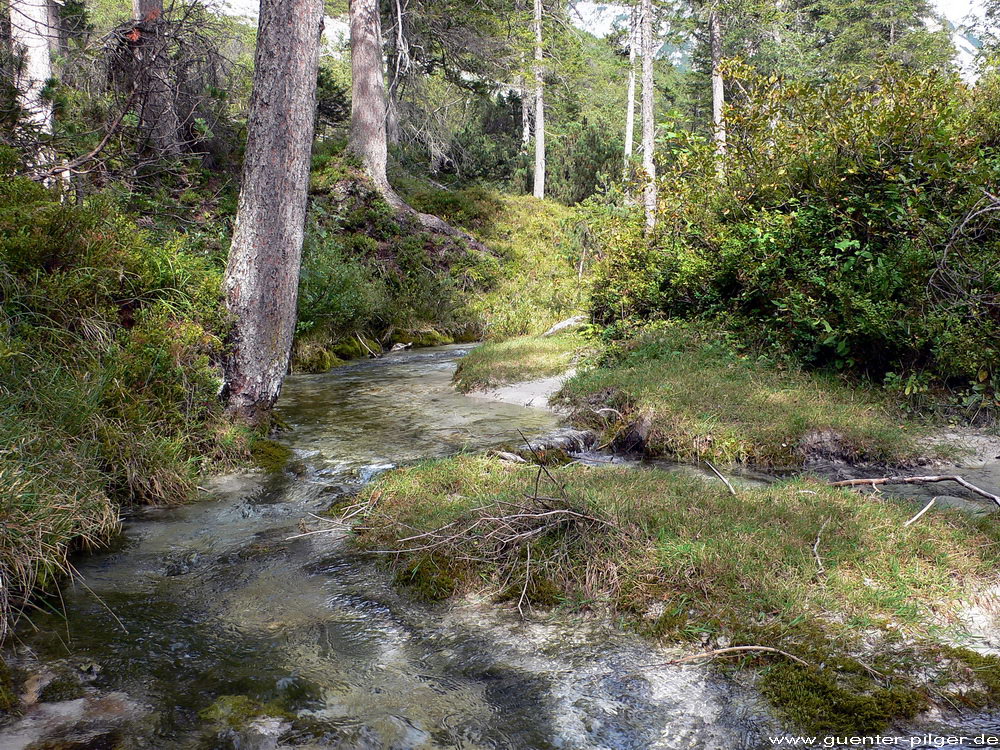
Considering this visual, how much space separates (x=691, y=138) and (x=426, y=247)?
974 centimetres

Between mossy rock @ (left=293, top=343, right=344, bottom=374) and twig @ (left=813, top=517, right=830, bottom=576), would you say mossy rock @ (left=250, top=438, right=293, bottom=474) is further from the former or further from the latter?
mossy rock @ (left=293, top=343, right=344, bottom=374)

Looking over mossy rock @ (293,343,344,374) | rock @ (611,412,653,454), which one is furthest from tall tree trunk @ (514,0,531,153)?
rock @ (611,412,653,454)

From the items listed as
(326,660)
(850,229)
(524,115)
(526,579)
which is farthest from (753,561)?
(524,115)

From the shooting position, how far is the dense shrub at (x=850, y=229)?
7.13 metres

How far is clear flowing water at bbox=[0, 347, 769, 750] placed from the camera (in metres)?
2.89

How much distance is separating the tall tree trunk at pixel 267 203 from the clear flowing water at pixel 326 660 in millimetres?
2156

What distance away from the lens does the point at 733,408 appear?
24.7 ft

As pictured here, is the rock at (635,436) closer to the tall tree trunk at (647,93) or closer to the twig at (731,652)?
the twig at (731,652)

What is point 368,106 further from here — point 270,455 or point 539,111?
point 270,455

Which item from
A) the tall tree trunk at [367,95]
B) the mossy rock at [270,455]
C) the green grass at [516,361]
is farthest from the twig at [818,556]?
the tall tree trunk at [367,95]

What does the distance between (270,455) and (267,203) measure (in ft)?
8.52

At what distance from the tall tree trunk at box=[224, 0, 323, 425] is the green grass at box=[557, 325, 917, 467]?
3.63 m

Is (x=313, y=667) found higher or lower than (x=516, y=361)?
lower

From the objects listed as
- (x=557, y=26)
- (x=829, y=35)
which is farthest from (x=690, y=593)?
(x=829, y=35)
